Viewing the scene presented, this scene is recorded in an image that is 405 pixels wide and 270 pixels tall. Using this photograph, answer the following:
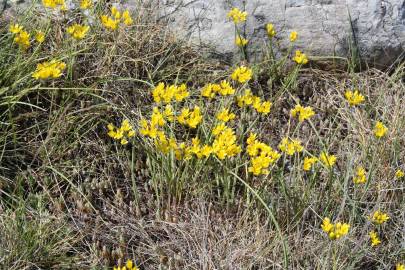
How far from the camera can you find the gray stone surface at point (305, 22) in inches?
146

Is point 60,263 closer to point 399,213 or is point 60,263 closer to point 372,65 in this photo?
point 399,213

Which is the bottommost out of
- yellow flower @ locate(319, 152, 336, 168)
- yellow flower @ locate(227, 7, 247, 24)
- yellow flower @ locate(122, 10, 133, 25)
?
yellow flower @ locate(319, 152, 336, 168)

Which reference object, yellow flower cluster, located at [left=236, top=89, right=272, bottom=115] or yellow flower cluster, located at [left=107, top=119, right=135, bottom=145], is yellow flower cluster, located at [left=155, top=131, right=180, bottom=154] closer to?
yellow flower cluster, located at [left=107, top=119, right=135, bottom=145]

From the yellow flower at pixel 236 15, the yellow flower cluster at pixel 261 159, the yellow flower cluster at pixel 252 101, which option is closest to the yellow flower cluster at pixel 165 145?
the yellow flower cluster at pixel 261 159

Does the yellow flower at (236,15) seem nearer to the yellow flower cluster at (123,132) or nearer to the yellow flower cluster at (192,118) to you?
the yellow flower cluster at (192,118)

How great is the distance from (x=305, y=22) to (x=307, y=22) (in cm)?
1

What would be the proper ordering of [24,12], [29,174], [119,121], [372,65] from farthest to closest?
[372,65] → [24,12] → [119,121] → [29,174]

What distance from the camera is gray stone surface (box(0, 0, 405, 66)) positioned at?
12.1 feet

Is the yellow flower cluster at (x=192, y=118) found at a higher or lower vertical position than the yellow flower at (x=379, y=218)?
higher

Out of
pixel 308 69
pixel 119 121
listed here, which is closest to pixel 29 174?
pixel 119 121

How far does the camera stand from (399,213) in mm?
3113

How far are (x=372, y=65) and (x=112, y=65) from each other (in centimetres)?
156

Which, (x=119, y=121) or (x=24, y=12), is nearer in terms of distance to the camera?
(x=119, y=121)

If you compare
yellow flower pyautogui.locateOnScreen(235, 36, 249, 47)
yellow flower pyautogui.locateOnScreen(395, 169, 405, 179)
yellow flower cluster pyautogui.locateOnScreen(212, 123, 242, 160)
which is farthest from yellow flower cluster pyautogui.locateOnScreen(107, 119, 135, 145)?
yellow flower pyautogui.locateOnScreen(395, 169, 405, 179)
